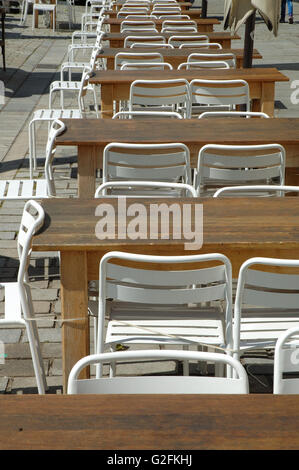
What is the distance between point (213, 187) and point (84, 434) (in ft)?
11.5

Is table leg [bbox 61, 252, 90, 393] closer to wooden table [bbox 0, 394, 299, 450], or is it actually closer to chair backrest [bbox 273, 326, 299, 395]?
chair backrest [bbox 273, 326, 299, 395]

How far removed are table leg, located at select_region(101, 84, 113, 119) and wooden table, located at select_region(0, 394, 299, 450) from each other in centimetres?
568

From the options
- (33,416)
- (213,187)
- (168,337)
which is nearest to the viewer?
(33,416)

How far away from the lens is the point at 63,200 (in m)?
3.85

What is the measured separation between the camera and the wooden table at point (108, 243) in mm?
3266

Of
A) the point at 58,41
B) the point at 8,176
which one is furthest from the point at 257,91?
the point at 58,41

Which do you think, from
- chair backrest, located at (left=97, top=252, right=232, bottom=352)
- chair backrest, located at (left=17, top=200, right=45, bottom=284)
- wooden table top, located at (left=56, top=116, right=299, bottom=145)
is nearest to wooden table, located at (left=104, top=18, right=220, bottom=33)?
wooden table top, located at (left=56, top=116, right=299, bottom=145)

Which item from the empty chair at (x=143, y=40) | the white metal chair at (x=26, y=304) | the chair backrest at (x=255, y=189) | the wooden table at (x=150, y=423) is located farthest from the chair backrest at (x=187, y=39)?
the wooden table at (x=150, y=423)

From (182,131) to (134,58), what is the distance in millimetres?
3485

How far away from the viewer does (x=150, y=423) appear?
191cm

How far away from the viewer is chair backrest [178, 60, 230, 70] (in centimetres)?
820

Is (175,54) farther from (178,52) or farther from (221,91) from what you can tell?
(221,91)

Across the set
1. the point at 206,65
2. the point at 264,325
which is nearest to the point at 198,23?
the point at 206,65
